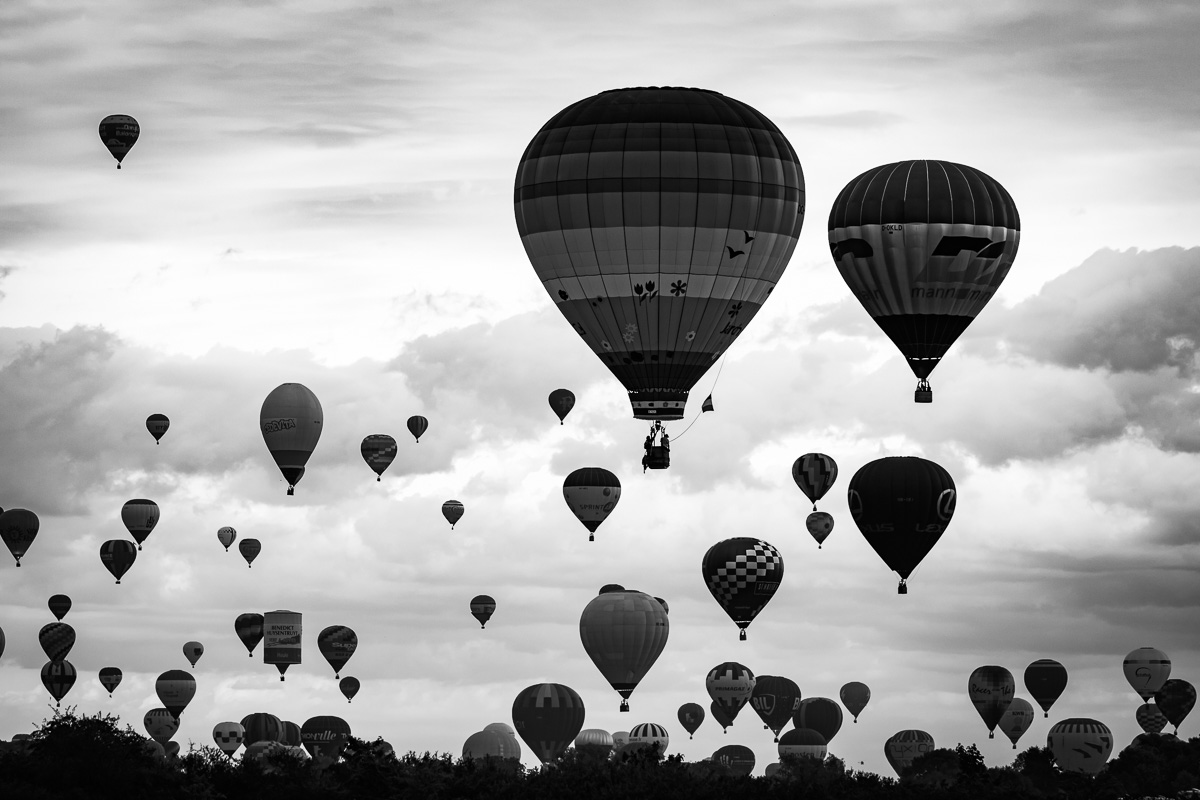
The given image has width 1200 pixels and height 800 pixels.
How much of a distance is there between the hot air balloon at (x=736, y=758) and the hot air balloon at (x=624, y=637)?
1134 cm

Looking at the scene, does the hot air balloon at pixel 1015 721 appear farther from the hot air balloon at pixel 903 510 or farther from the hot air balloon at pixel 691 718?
the hot air balloon at pixel 903 510

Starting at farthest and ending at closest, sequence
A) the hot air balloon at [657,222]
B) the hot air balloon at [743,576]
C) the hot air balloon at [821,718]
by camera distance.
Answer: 1. the hot air balloon at [821,718]
2. the hot air balloon at [743,576]
3. the hot air balloon at [657,222]

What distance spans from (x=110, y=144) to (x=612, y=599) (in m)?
25.3

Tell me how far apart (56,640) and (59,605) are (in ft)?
6.23

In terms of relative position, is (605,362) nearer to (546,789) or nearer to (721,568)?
(546,789)

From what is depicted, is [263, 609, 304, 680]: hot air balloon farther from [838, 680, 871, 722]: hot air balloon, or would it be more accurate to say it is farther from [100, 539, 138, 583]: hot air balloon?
[838, 680, 871, 722]: hot air balloon

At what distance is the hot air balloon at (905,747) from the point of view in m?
79.5

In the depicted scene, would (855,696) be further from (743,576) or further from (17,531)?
(17,531)

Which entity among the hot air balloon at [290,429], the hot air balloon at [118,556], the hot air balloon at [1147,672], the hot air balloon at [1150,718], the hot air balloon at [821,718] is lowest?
the hot air balloon at [821,718]

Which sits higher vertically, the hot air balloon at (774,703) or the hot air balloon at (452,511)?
the hot air balloon at (452,511)

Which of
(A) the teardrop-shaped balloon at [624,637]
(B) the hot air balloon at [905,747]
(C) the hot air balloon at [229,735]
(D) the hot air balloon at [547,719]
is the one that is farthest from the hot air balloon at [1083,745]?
(C) the hot air balloon at [229,735]

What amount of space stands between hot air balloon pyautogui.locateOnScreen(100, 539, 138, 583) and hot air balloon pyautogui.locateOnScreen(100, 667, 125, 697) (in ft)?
29.3

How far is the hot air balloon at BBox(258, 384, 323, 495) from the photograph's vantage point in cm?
6972

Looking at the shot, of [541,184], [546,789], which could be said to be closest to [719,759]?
[546,789]
